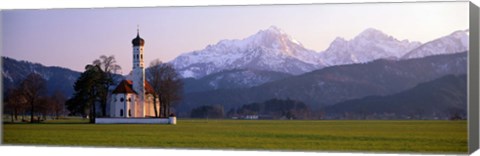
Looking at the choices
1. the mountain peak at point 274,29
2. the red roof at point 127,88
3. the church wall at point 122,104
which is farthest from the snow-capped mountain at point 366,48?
the church wall at point 122,104

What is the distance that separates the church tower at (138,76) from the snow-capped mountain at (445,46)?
759cm

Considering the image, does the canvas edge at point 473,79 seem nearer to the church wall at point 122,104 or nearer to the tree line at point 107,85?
the tree line at point 107,85

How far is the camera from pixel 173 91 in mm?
34500

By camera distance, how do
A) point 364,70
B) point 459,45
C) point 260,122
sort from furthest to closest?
point 260,122 < point 364,70 < point 459,45

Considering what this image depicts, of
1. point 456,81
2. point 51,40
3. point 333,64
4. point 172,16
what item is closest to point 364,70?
point 333,64

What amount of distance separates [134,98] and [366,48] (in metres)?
8.18

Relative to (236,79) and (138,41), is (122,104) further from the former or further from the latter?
(236,79)

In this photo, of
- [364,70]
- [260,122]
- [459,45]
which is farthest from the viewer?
[260,122]

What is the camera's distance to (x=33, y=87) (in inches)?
1405

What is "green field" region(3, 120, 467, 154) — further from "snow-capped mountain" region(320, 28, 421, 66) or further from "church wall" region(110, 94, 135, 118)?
"snow-capped mountain" region(320, 28, 421, 66)

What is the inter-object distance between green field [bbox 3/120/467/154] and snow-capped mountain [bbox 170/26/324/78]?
1.51m

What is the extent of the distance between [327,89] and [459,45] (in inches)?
179

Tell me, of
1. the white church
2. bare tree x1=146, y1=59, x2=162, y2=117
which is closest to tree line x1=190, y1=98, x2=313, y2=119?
bare tree x1=146, y1=59, x2=162, y2=117

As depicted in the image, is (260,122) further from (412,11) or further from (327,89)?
(412,11)
